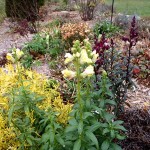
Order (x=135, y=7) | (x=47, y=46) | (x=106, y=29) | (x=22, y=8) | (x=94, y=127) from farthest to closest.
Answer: (x=135, y=7) < (x=22, y=8) < (x=106, y=29) < (x=47, y=46) < (x=94, y=127)

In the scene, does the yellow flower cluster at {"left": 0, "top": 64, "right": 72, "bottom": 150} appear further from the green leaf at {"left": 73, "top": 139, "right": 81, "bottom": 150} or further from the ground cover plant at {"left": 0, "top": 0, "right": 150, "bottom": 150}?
the green leaf at {"left": 73, "top": 139, "right": 81, "bottom": 150}

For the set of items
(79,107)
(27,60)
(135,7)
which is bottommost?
(135,7)

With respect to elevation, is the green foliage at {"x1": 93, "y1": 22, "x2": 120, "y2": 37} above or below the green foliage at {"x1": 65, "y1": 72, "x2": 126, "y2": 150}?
below

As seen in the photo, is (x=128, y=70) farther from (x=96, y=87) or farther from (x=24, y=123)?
(x=24, y=123)

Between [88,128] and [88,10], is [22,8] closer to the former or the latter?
[88,10]

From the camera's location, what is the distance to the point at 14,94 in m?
3.54

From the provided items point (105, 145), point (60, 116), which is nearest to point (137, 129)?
point (60, 116)

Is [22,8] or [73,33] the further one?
[22,8]

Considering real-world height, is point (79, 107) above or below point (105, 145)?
above

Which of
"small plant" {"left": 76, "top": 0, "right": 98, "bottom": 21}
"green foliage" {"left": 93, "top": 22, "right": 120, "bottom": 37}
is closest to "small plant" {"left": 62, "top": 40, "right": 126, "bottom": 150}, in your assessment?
"green foliage" {"left": 93, "top": 22, "right": 120, "bottom": 37}

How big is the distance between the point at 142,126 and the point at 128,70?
692 mm

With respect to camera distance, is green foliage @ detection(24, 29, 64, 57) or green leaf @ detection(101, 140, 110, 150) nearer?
green leaf @ detection(101, 140, 110, 150)

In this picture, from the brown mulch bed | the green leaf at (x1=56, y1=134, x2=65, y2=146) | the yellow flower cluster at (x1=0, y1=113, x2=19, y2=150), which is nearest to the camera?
the green leaf at (x1=56, y1=134, x2=65, y2=146)

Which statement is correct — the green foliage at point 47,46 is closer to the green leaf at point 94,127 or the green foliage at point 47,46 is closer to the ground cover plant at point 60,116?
the ground cover plant at point 60,116
